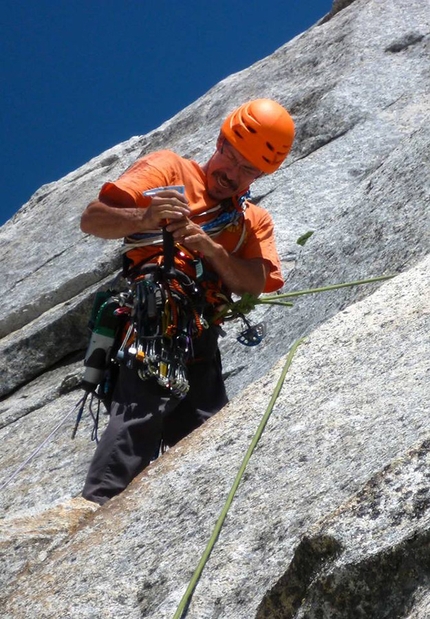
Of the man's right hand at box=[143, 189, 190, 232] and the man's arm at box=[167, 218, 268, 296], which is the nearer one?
the man's right hand at box=[143, 189, 190, 232]

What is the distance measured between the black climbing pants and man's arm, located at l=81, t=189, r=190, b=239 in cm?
69

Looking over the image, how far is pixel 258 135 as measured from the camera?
593 centimetres

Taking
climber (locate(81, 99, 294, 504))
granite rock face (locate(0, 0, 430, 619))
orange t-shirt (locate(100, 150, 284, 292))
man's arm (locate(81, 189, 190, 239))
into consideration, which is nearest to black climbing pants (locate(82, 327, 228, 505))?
climber (locate(81, 99, 294, 504))

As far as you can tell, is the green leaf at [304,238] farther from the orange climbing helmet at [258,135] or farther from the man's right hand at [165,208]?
the man's right hand at [165,208]

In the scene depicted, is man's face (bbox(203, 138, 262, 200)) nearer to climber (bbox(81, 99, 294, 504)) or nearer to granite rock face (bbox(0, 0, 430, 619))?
climber (bbox(81, 99, 294, 504))

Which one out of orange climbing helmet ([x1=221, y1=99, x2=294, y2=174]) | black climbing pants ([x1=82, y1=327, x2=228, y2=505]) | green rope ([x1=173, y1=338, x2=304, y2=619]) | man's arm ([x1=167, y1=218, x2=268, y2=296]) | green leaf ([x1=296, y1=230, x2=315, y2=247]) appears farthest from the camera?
→ green leaf ([x1=296, y1=230, x2=315, y2=247])

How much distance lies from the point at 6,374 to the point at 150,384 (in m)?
4.06

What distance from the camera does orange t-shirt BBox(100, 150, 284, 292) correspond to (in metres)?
5.74

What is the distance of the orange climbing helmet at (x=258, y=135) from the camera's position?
5922 mm

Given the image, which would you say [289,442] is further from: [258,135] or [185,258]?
[258,135]

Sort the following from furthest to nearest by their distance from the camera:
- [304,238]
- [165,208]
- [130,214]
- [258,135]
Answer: [304,238], [258,135], [130,214], [165,208]

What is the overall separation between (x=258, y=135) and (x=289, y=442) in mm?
1987

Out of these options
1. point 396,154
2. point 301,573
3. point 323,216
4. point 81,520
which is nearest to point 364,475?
point 301,573

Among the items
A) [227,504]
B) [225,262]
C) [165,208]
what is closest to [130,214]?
[165,208]
